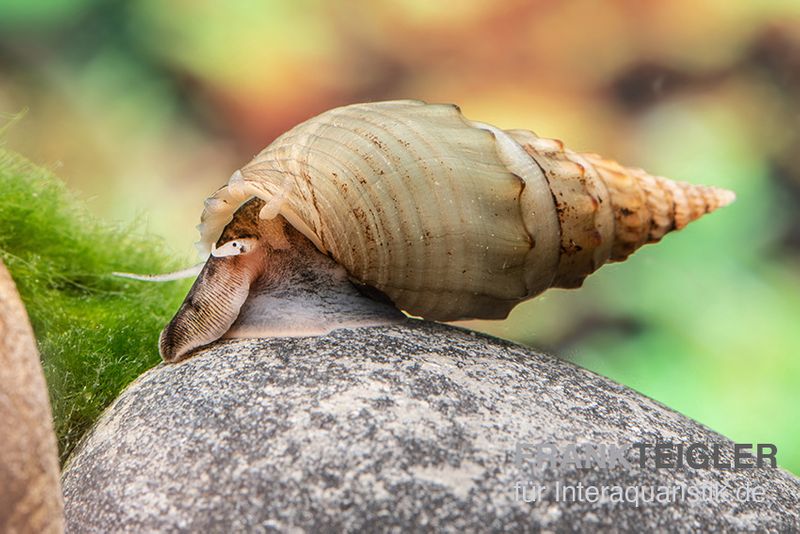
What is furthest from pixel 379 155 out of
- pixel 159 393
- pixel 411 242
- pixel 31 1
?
pixel 31 1

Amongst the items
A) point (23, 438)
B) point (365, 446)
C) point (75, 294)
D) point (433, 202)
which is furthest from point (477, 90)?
point (23, 438)

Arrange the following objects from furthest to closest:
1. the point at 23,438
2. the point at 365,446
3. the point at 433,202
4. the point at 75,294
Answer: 1. the point at 75,294
2. the point at 433,202
3. the point at 365,446
4. the point at 23,438

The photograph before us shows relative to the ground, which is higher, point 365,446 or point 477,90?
point 477,90

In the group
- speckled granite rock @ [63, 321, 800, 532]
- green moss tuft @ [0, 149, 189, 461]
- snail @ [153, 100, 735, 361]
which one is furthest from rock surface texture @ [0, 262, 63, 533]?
green moss tuft @ [0, 149, 189, 461]

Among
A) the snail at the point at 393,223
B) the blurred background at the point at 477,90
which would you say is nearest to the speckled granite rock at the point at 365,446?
the snail at the point at 393,223

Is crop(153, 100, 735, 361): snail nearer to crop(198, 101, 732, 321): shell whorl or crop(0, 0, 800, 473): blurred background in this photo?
crop(198, 101, 732, 321): shell whorl

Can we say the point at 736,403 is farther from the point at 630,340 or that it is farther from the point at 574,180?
the point at 574,180

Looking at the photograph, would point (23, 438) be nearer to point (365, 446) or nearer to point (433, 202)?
point (365, 446)
